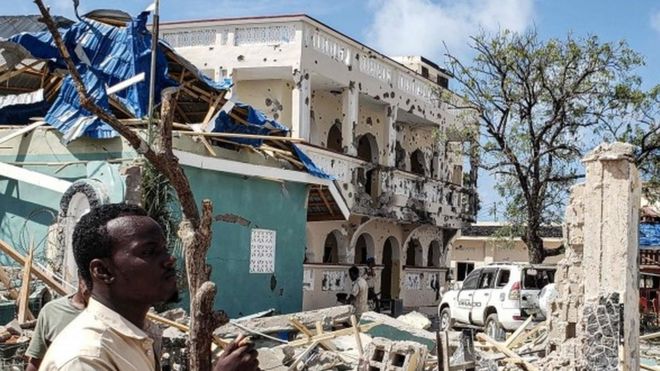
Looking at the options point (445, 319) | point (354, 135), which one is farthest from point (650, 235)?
point (354, 135)

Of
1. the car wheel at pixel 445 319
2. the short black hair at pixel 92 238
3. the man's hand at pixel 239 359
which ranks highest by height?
the short black hair at pixel 92 238

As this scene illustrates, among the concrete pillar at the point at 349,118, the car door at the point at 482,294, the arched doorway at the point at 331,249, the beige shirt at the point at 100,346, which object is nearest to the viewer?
the beige shirt at the point at 100,346

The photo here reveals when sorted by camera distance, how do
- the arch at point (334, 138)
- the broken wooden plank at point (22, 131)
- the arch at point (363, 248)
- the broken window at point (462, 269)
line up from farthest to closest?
the broken window at point (462, 269) → the arch at point (363, 248) → the arch at point (334, 138) → the broken wooden plank at point (22, 131)

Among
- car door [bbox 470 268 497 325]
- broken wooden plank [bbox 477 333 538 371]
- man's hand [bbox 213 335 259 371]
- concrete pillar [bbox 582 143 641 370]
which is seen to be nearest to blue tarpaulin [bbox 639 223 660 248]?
car door [bbox 470 268 497 325]

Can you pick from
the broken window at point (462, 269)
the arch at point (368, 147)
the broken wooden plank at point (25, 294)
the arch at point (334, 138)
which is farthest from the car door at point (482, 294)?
the broken window at point (462, 269)

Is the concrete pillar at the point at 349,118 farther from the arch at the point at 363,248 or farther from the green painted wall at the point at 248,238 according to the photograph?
the green painted wall at the point at 248,238

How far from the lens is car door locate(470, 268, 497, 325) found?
20.1 metres

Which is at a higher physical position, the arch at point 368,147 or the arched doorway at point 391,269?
the arch at point 368,147

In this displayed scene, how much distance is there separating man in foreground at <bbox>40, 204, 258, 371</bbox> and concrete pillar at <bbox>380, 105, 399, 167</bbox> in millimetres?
22448

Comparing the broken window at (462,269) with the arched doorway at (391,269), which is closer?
the arched doorway at (391,269)

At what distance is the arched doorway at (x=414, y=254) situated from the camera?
29214 mm

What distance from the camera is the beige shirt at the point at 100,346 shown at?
7.43ft

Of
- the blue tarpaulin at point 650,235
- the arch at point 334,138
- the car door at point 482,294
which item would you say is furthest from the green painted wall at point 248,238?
the blue tarpaulin at point 650,235

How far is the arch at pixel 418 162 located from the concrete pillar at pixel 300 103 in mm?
8697
